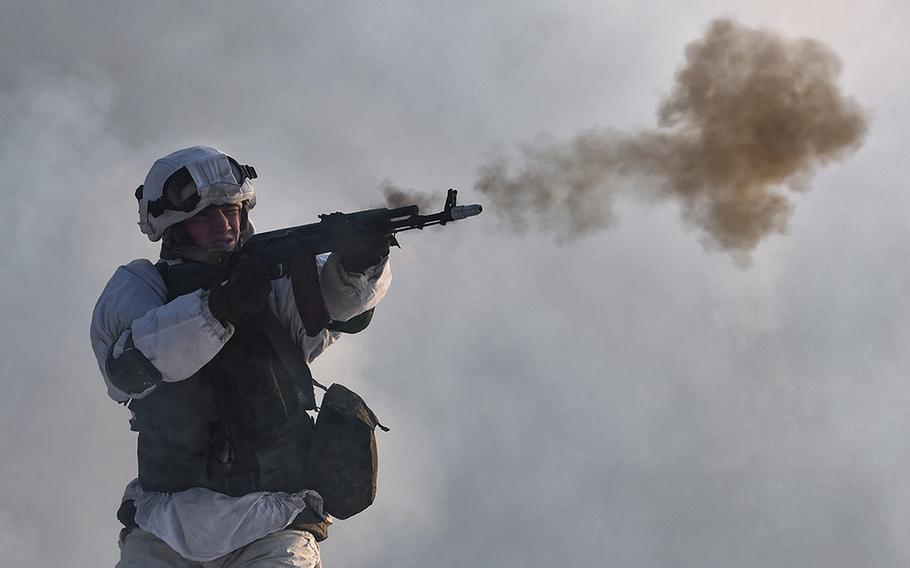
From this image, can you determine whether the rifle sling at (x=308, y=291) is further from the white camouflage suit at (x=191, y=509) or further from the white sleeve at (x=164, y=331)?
the white sleeve at (x=164, y=331)

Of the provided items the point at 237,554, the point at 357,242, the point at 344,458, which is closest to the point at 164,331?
the point at 357,242

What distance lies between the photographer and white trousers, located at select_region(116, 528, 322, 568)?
11.3 meters

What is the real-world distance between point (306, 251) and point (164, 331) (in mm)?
1525

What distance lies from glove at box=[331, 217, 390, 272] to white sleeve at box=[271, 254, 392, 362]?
0.66 ft

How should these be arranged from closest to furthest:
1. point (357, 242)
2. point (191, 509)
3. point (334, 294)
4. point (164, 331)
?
point (164, 331)
point (191, 509)
point (357, 242)
point (334, 294)

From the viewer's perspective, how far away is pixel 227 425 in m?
11.5

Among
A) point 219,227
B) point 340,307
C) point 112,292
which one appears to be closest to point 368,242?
point 340,307

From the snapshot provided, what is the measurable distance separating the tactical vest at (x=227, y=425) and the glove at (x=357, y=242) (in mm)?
1029

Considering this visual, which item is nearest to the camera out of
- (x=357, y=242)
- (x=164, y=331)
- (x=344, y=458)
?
(x=164, y=331)

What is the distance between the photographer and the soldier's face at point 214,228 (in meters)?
11.9

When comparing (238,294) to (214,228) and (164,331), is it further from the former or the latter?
(214,228)

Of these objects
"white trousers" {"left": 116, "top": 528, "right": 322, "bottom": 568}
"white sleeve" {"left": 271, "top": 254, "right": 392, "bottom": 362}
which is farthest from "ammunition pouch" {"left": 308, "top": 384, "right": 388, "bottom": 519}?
"white sleeve" {"left": 271, "top": 254, "right": 392, "bottom": 362}

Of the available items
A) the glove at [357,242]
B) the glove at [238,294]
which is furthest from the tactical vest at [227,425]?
the glove at [357,242]

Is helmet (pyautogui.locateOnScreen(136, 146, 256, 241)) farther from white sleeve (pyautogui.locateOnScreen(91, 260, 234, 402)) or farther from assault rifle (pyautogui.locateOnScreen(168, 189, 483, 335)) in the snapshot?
white sleeve (pyautogui.locateOnScreen(91, 260, 234, 402))
